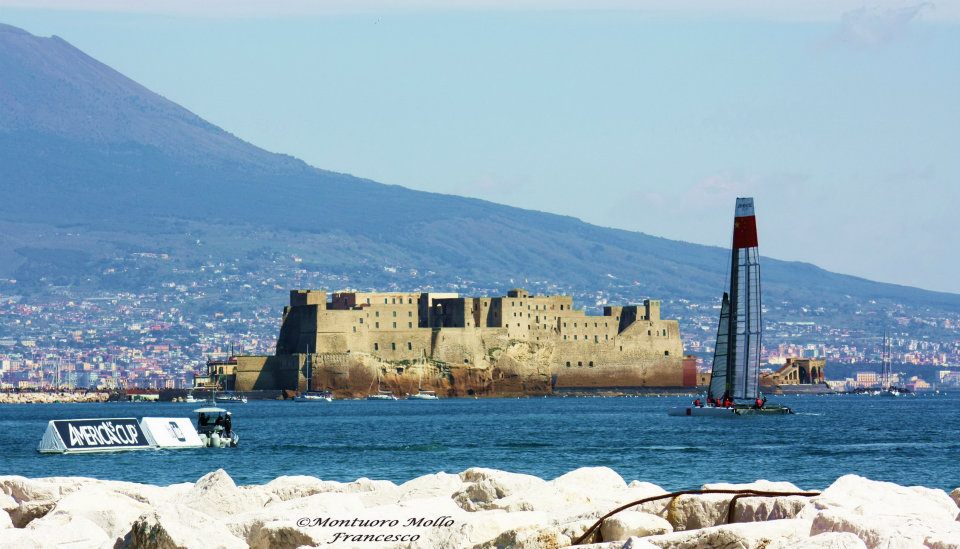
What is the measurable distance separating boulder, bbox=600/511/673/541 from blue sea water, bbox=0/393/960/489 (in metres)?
14.0

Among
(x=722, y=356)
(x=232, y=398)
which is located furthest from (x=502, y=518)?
(x=232, y=398)

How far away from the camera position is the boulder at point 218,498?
532 inches

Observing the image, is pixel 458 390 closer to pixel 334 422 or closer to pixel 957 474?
pixel 334 422

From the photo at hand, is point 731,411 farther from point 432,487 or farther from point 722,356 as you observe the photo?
point 432,487

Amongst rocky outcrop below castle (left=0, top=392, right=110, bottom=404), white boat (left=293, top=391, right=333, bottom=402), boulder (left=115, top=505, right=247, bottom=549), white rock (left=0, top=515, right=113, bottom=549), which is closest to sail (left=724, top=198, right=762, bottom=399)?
white boat (left=293, top=391, right=333, bottom=402)

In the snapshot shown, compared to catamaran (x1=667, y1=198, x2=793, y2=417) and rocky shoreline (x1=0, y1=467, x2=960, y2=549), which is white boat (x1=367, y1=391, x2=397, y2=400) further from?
rocky shoreline (x1=0, y1=467, x2=960, y2=549)

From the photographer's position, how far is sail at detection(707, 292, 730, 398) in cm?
6016

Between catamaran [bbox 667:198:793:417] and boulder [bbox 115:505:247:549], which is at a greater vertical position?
catamaran [bbox 667:198:793:417]

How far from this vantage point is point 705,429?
48.5 m

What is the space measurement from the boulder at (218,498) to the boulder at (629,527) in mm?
4326

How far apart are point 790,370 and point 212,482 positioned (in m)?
138

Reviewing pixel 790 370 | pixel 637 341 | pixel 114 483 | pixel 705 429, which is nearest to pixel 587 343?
pixel 637 341

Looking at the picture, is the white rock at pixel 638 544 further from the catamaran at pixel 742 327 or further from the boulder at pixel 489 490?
the catamaran at pixel 742 327

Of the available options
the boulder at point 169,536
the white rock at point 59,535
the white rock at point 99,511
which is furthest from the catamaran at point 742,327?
the boulder at point 169,536
